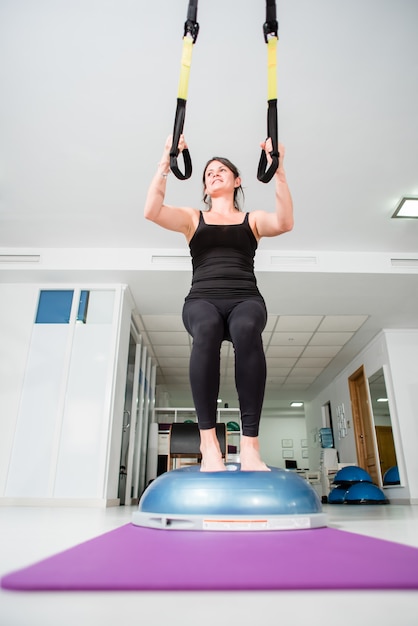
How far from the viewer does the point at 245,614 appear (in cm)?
47

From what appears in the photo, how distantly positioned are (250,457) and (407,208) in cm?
356

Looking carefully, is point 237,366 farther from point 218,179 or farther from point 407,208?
point 407,208

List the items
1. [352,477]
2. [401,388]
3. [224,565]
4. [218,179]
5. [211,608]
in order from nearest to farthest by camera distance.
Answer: [211,608], [224,565], [218,179], [352,477], [401,388]

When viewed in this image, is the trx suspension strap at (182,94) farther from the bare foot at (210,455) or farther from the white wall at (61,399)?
the white wall at (61,399)

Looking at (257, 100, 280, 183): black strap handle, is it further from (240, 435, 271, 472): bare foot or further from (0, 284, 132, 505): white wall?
→ (0, 284, 132, 505): white wall

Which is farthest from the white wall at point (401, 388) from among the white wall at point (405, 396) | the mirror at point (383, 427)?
the mirror at point (383, 427)

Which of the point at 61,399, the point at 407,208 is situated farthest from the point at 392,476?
the point at 61,399

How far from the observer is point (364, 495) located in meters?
5.43

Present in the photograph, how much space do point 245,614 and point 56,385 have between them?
14.3ft

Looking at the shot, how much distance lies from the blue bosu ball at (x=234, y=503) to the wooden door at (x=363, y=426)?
6.30 meters

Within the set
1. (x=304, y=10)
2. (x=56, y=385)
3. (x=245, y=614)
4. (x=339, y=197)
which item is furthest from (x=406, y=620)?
(x=56, y=385)

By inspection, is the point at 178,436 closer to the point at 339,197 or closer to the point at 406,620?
the point at 339,197

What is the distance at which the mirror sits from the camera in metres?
6.30

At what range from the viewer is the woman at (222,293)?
1471 millimetres
